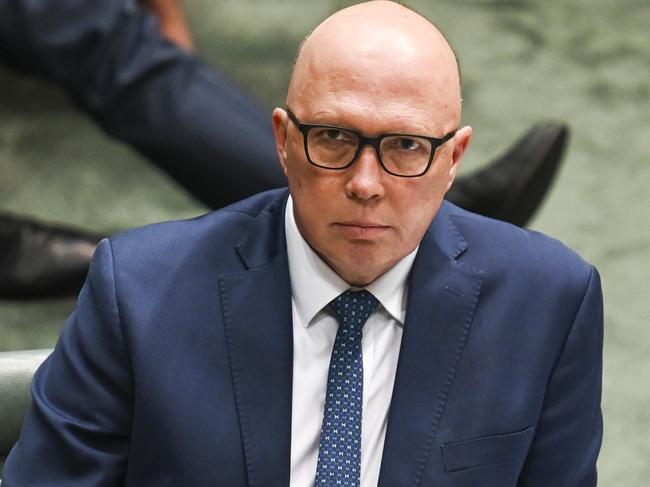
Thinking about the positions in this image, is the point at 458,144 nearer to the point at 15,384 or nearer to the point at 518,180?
the point at 15,384

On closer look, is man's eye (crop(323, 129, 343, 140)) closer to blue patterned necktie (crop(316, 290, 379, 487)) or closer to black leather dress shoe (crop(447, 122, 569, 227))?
blue patterned necktie (crop(316, 290, 379, 487))

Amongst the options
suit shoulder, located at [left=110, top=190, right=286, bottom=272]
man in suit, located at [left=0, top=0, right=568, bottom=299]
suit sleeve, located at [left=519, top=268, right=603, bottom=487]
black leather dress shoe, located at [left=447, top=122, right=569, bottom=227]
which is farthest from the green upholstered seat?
black leather dress shoe, located at [left=447, top=122, right=569, bottom=227]

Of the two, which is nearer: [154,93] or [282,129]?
[282,129]

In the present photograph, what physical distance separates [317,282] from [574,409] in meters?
0.31

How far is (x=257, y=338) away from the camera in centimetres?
136

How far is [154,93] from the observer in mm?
2340

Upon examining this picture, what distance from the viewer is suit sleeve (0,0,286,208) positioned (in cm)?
230

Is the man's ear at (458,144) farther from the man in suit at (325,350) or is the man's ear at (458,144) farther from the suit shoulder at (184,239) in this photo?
the suit shoulder at (184,239)

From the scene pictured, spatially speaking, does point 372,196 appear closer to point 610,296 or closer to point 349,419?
point 349,419

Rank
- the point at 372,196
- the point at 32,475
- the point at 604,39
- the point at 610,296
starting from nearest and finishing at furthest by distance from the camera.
Result: the point at 372,196 < the point at 32,475 < the point at 610,296 < the point at 604,39

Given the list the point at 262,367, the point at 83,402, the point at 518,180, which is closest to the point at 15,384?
the point at 83,402

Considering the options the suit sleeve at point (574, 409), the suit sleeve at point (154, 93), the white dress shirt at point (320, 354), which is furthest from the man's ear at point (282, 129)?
the suit sleeve at point (154, 93)

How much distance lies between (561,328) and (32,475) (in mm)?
573

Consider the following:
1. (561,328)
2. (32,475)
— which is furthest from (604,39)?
(32,475)
